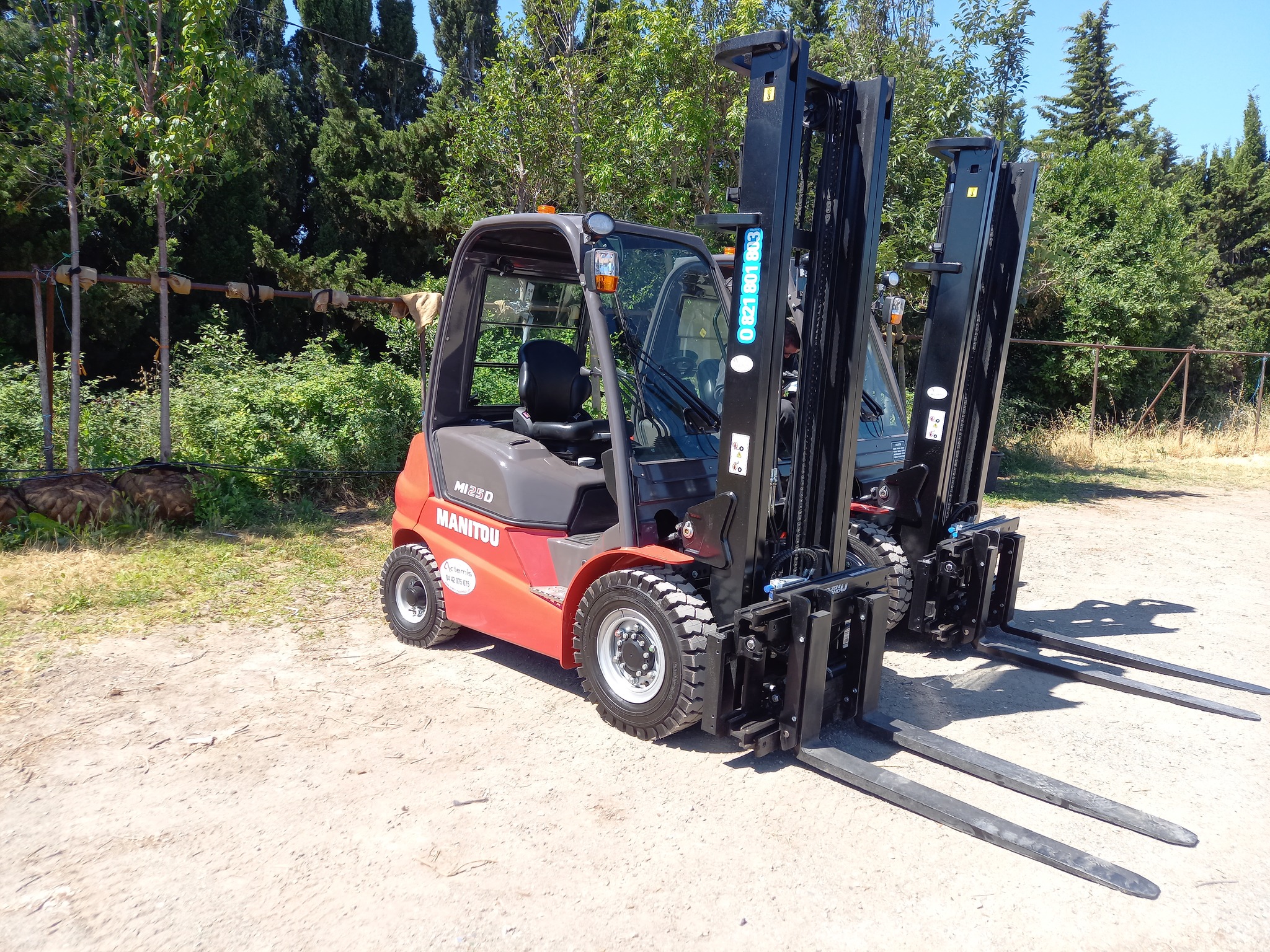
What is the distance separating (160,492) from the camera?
7445 millimetres

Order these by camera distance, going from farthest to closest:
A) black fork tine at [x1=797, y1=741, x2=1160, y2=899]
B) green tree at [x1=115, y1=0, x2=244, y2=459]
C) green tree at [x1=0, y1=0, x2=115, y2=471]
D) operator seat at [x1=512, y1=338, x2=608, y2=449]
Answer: green tree at [x1=115, y1=0, x2=244, y2=459] < green tree at [x1=0, y1=0, x2=115, y2=471] < operator seat at [x1=512, y1=338, x2=608, y2=449] < black fork tine at [x1=797, y1=741, x2=1160, y2=899]

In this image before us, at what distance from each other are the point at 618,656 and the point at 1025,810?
1.85 metres

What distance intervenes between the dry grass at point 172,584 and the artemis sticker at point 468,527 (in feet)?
4.39

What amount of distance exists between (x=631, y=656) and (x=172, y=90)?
7009 mm

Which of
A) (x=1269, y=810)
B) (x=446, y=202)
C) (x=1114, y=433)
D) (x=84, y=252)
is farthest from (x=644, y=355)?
(x=84, y=252)

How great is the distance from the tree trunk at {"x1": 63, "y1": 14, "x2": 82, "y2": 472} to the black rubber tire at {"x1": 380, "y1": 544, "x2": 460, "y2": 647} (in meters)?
3.91

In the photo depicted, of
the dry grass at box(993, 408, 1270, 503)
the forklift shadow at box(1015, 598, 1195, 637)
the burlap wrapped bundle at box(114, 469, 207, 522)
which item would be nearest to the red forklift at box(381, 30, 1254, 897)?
the forklift shadow at box(1015, 598, 1195, 637)

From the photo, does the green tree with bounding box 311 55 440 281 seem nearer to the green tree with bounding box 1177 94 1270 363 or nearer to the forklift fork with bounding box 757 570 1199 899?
the forklift fork with bounding box 757 570 1199 899

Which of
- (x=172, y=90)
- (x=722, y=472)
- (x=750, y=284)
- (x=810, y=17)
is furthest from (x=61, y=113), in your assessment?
(x=810, y=17)

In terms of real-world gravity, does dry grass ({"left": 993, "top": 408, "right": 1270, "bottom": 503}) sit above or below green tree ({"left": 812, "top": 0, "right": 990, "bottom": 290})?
below

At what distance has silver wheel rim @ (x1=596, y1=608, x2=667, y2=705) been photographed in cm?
388

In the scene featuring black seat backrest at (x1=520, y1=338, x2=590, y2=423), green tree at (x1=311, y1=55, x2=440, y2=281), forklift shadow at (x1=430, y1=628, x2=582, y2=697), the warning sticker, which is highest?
green tree at (x1=311, y1=55, x2=440, y2=281)

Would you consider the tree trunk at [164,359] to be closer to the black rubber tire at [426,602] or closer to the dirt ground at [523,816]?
the dirt ground at [523,816]

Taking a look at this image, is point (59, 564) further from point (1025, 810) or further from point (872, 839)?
point (1025, 810)
